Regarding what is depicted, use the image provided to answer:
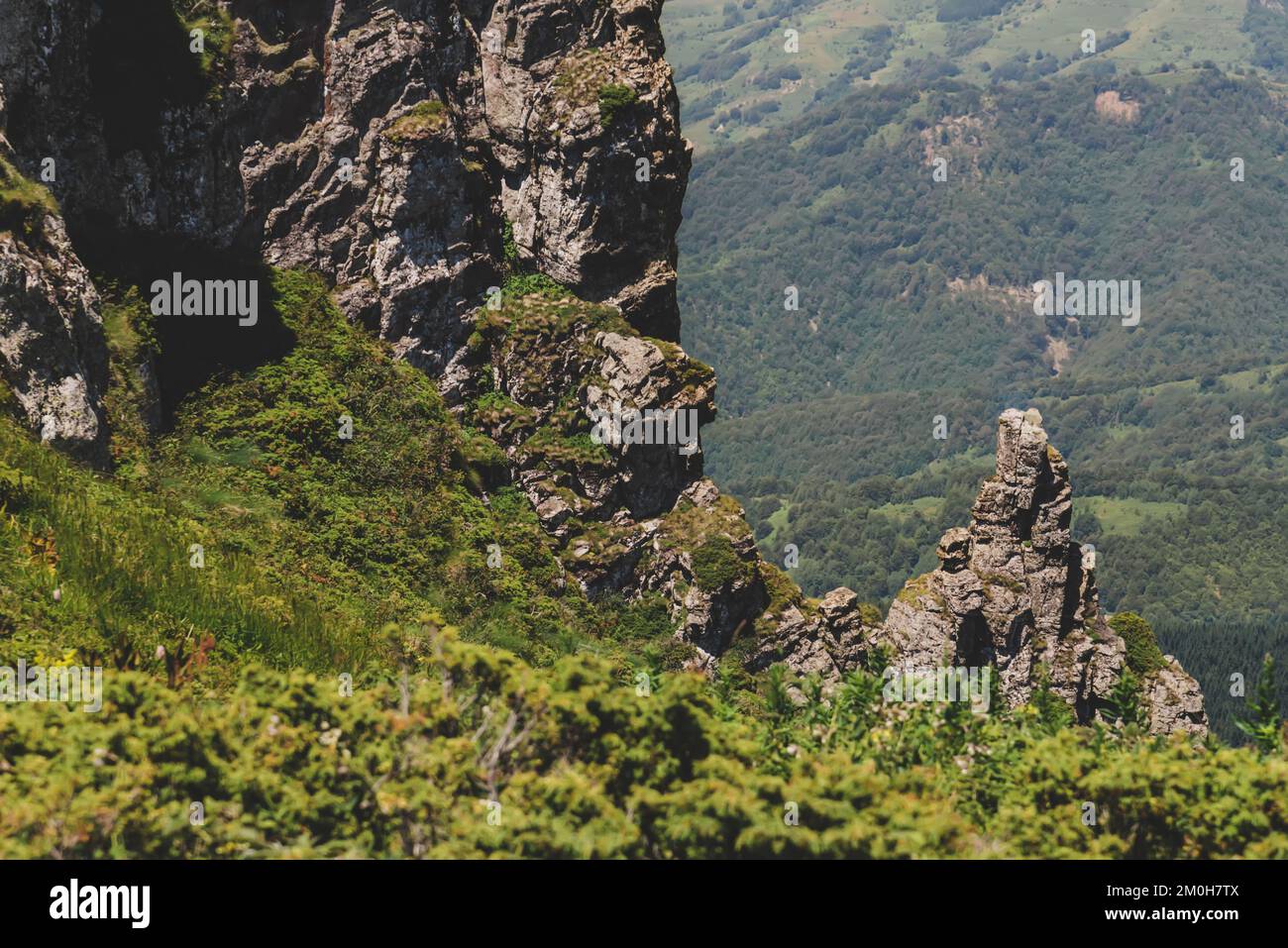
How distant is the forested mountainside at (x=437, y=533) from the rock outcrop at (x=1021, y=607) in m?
0.19

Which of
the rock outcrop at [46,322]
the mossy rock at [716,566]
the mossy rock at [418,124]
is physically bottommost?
the mossy rock at [716,566]

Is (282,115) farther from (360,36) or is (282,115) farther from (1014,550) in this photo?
(1014,550)

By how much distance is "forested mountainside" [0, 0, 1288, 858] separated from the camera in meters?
24.5

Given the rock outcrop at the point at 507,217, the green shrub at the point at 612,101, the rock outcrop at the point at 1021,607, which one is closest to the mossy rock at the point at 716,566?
the rock outcrop at the point at 507,217

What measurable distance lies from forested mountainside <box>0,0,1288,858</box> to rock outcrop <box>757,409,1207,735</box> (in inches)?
7.3

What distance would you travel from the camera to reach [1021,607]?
220ft

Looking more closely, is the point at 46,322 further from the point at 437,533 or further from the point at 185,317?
the point at 437,533

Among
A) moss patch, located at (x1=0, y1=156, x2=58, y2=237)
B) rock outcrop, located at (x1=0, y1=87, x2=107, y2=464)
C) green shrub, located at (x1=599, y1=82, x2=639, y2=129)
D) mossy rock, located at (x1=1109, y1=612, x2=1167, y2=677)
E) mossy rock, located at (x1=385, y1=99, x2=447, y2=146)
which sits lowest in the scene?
mossy rock, located at (x1=1109, y1=612, x2=1167, y2=677)

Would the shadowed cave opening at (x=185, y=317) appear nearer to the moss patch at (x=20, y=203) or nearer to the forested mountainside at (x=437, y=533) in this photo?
the forested mountainside at (x=437, y=533)

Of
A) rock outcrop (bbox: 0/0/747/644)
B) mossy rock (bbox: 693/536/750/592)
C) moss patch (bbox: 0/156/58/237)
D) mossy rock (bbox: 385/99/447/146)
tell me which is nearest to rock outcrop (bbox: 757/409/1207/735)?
mossy rock (bbox: 693/536/750/592)

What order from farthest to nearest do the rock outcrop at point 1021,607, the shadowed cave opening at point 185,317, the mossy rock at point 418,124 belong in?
1. the rock outcrop at point 1021,607
2. the mossy rock at point 418,124
3. the shadowed cave opening at point 185,317

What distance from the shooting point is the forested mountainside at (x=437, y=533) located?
80.5 feet

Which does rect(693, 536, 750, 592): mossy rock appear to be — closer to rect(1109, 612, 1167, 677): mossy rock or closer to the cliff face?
the cliff face
